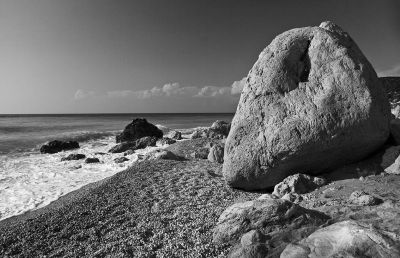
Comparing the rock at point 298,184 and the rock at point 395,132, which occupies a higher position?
the rock at point 395,132

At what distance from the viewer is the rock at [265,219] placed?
5953 mm

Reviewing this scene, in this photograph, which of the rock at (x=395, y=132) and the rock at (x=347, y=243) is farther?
the rock at (x=395, y=132)

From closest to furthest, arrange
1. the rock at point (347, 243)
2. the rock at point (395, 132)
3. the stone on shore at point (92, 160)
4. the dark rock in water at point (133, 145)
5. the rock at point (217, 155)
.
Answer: the rock at point (347, 243), the rock at point (395, 132), the rock at point (217, 155), the stone on shore at point (92, 160), the dark rock in water at point (133, 145)

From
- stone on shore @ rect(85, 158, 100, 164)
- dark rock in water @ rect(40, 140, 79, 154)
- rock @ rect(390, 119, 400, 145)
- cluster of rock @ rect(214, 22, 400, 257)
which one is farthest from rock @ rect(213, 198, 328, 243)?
dark rock in water @ rect(40, 140, 79, 154)

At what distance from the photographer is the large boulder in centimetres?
872

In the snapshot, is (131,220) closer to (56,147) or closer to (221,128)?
(56,147)

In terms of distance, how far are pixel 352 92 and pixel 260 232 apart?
521 centimetres

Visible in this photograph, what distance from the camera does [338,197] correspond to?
7.80 meters

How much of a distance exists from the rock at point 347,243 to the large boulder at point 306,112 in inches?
156

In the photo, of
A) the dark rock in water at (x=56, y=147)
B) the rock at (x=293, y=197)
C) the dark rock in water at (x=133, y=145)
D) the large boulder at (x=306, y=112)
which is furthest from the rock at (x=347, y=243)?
the dark rock in water at (x=56, y=147)

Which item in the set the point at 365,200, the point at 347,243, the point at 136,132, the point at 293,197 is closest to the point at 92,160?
the point at 136,132

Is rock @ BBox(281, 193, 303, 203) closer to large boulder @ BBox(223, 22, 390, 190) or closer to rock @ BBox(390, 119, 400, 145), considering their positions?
large boulder @ BBox(223, 22, 390, 190)

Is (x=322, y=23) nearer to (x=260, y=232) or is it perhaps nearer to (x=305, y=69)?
(x=305, y=69)

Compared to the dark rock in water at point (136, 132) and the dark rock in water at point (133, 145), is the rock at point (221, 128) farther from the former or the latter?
the dark rock in water at point (136, 132)
